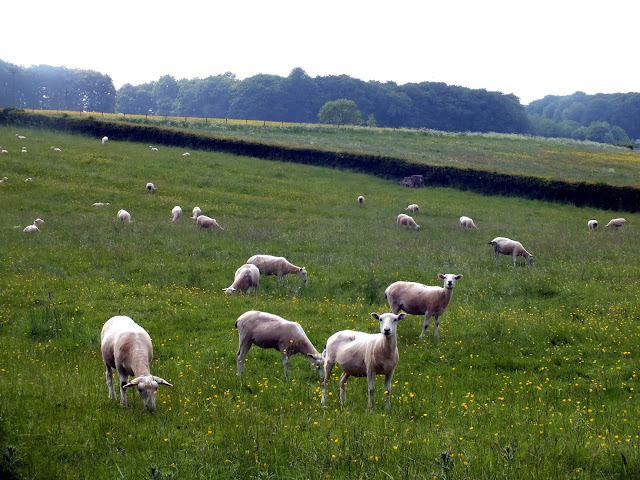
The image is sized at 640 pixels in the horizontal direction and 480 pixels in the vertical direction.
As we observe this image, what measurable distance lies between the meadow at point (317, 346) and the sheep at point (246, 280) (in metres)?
0.60

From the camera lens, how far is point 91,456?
25.6 ft

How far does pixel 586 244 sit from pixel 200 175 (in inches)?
1184

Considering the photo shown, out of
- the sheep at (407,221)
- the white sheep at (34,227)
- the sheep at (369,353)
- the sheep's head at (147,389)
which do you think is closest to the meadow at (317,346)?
the sheep's head at (147,389)

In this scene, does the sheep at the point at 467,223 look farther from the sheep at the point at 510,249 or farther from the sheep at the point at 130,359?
the sheep at the point at 130,359

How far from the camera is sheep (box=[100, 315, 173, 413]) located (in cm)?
959

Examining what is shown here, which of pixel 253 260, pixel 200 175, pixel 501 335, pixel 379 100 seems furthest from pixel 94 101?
pixel 501 335

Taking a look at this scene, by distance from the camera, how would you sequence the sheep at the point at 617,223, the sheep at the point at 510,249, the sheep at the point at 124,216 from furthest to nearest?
the sheep at the point at 617,223
the sheep at the point at 124,216
the sheep at the point at 510,249

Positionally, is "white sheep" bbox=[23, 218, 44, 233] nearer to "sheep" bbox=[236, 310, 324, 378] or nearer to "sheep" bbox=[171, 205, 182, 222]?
"sheep" bbox=[171, 205, 182, 222]

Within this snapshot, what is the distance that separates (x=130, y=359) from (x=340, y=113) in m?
130

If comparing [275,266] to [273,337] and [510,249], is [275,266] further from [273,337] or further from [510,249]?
[510,249]

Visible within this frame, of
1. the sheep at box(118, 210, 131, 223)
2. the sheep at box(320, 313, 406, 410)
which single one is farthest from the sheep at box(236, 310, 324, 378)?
the sheep at box(118, 210, 131, 223)

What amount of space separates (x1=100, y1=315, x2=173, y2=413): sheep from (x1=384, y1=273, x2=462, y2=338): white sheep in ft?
25.7

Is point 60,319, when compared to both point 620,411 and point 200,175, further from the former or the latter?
point 200,175

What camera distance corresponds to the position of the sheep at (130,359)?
9591 millimetres
